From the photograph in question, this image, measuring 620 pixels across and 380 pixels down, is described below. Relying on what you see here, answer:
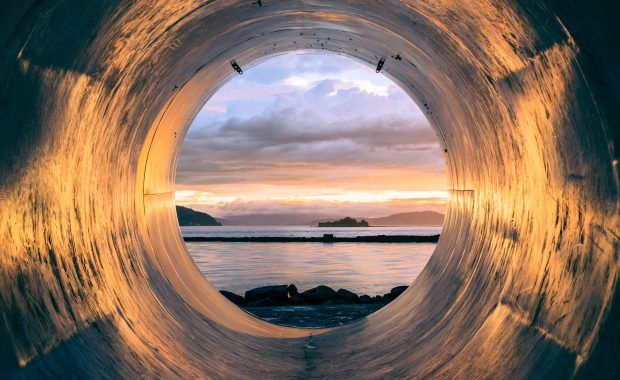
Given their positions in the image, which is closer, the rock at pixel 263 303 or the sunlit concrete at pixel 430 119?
A: the sunlit concrete at pixel 430 119

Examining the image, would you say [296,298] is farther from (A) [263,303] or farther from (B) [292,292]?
(A) [263,303]

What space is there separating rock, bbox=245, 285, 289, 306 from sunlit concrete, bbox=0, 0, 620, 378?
7030mm

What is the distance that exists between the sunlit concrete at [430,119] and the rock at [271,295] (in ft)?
23.1

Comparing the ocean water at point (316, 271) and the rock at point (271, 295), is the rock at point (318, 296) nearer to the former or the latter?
the rock at point (271, 295)

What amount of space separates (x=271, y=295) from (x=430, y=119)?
887 centimetres

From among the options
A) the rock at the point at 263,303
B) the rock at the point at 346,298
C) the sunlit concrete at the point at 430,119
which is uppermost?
the sunlit concrete at the point at 430,119

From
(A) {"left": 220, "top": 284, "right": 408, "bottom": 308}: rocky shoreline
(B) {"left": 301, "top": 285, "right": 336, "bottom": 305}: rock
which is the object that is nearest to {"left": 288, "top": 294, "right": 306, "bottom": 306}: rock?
(A) {"left": 220, "top": 284, "right": 408, "bottom": 308}: rocky shoreline

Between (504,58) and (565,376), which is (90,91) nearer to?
(504,58)

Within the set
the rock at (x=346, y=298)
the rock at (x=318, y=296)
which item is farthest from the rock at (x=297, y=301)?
the rock at (x=346, y=298)

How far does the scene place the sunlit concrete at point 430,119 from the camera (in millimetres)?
3449

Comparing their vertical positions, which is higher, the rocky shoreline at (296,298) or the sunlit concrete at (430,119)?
the sunlit concrete at (430,119)

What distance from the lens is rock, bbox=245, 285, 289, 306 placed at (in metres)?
17.5

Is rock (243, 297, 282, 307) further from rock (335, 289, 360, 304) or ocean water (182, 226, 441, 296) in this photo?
ocean water (182, 226, 441, 296)

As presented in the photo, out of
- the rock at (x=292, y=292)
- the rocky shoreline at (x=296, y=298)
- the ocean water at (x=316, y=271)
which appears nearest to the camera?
the rocky shoreline at (x=296, y=298)
